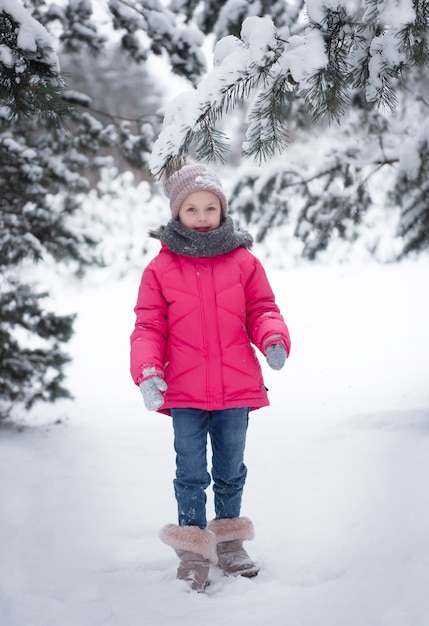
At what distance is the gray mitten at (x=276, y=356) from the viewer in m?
2.38

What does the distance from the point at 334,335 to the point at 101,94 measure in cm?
2496

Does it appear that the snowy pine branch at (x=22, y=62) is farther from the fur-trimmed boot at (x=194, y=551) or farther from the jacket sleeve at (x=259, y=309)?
the fur-trimmed boot at (x=194, y=551)

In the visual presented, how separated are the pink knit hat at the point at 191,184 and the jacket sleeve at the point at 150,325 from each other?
1.06 ft

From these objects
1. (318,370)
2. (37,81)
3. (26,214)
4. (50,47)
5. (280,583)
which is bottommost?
(280,583)

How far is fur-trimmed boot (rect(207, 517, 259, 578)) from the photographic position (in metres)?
2.63

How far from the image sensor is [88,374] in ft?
25.9

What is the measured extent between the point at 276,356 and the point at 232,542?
96 cm

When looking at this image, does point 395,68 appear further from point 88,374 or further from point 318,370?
point 88,374

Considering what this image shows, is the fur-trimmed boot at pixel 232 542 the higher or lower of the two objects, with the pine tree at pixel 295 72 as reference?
lower

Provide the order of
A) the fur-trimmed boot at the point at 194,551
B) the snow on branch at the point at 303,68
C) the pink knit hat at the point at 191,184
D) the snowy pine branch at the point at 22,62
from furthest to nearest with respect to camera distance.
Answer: the pink knit hat at the point at 191,184 → the fur-trimmed boot at the point at 194,551 → the snowy pine branch at the point at 22,62 → the snow on branch at the point at 303,68

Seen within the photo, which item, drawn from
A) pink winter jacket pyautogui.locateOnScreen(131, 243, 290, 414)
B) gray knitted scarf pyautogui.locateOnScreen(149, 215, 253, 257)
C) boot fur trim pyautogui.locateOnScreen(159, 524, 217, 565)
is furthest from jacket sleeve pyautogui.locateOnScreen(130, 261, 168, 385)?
boot fur trim pyautogui.locateOnScreen(159, 524, 217, 565)

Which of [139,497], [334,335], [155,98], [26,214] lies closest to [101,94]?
[155,98]

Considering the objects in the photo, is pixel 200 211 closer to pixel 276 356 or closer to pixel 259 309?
→ pixel 259 309

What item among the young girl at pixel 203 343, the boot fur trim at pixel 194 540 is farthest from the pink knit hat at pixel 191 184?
the boot fur trim at pixel 194 540
